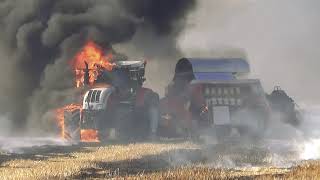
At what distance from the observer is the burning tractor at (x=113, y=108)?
883 inches

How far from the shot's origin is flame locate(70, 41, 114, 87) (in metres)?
A: 24.5

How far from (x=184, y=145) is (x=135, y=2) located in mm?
16802

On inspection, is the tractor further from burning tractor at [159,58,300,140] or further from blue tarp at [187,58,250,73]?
blue tarp at [187,58,250,73]

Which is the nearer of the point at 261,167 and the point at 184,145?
the point at 261,167

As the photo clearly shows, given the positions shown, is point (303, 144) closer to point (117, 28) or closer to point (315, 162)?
point (315, 162)

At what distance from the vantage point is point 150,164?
1382cm

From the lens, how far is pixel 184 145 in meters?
19.1

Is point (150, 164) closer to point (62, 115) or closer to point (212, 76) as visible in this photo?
point (62, 115)

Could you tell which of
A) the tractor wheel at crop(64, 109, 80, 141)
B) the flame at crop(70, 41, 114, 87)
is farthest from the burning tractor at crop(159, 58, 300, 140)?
the tractor wheel at crop(64, 109, 80, 141)

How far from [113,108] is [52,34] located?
11.0 m

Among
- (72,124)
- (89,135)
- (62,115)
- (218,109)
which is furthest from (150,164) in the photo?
(62,115)

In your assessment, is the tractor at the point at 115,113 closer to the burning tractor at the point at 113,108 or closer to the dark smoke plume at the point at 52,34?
the burning tractor at the point at 113,108

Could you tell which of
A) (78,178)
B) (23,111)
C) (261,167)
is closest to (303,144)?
(261,167)

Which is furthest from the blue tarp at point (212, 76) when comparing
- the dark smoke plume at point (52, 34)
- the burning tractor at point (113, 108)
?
the dark smoke plume at point (52, 34)
